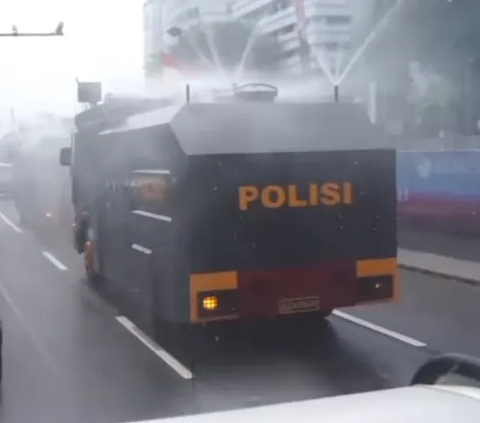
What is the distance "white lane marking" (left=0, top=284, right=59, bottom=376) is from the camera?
7.23 metres

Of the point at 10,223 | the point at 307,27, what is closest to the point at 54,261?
the point at 10,223

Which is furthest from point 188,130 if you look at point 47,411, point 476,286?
point 476,286

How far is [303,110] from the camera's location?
7.40 meters

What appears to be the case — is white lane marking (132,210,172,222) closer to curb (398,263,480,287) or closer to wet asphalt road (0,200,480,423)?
wet asphalt road (0,200,480,423)

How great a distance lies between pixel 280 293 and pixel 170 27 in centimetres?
640

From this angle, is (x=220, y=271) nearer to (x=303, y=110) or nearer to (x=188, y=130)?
(x=188, y=130)

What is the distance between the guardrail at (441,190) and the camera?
1208cm

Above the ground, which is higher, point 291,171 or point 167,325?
point 291,171

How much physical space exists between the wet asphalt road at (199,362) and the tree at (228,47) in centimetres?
496

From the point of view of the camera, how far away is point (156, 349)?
752 cm

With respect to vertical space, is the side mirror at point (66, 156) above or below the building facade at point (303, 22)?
below

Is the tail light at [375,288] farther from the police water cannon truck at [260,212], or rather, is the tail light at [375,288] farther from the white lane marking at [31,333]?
the white lane marking at [31,333]

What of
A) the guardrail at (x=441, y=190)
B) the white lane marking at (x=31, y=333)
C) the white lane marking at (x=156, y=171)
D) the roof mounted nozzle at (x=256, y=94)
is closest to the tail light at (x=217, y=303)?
the white lane marking at (x=156, y=171)

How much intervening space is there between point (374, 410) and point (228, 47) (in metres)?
14.8
